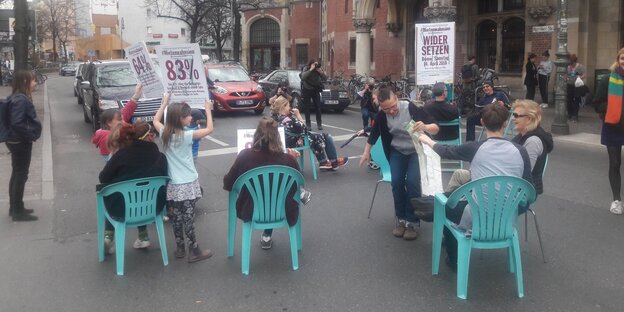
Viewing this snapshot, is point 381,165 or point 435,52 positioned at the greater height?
point 435,52

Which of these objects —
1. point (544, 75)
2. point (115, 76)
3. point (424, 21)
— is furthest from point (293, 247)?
point (424, 21)

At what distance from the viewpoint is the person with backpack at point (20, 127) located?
259 inches

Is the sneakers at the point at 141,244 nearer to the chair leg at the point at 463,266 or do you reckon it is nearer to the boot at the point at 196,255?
the boot at the point at 196,255

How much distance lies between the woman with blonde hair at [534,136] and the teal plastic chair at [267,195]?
2009mm

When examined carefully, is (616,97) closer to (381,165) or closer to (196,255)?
(381,165)

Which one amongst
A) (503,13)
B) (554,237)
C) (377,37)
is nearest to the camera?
(554,237)

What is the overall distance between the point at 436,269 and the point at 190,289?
202 centimetres

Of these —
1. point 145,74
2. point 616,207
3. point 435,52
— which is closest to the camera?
point 616,207

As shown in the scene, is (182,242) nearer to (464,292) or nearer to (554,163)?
(464,292)

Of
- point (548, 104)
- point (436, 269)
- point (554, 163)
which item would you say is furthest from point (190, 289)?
point (548, 104)

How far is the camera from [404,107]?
612 centimetres

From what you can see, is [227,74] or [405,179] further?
[227,74]

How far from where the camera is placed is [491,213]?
14.5ft

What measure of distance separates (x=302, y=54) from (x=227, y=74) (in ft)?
74.8
